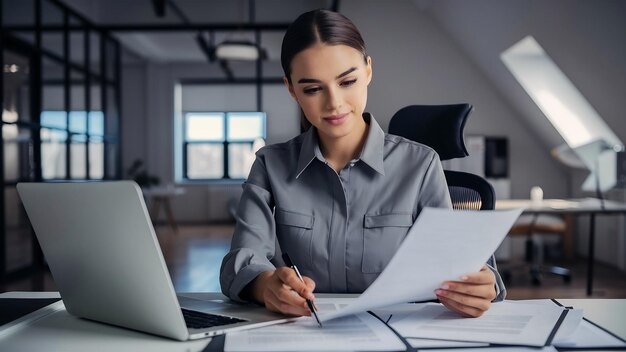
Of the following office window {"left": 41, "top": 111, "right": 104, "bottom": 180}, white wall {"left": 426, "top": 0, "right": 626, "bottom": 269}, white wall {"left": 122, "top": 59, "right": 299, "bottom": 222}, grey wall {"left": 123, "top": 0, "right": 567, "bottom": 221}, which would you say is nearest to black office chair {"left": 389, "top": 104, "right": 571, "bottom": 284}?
white wall {"left": 426, "top": 0, "right": 626, "bottom": 269}

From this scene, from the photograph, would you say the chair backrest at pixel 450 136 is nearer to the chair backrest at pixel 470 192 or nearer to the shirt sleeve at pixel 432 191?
the chair backrest at pixel 470 192

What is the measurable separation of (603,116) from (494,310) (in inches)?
189

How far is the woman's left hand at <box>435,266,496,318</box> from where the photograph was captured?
1.01 m

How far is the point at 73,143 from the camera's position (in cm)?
680

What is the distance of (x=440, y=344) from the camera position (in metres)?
0.87

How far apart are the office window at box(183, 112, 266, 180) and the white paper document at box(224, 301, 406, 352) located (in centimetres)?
1067

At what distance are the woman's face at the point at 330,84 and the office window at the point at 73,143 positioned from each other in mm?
5369

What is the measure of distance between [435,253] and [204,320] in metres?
0.41

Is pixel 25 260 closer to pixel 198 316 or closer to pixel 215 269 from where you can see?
pixel 215 269

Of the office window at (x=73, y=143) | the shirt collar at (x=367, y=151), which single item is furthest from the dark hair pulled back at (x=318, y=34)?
the office window at (x=73, y=143)

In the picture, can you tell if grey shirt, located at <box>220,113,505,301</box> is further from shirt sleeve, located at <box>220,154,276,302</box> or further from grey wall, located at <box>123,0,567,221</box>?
grey wall, located at <box>123,0,567,221</box>

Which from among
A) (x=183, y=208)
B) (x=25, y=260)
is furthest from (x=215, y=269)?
(x=183, y=208)

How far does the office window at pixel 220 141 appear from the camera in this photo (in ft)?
38.2

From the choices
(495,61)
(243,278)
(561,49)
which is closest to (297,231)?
(243,278)
